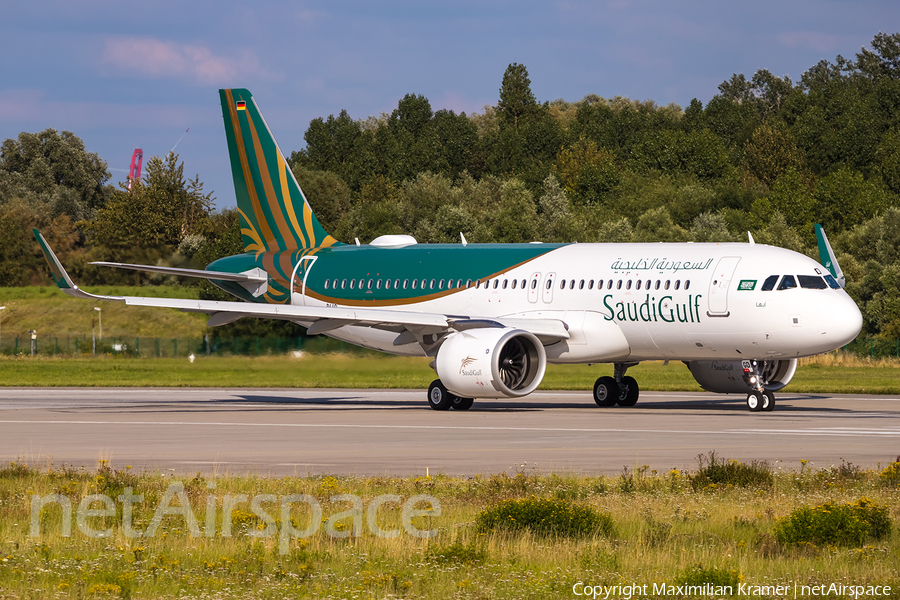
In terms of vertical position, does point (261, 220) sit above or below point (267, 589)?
above

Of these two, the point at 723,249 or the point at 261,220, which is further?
the point at 261,220

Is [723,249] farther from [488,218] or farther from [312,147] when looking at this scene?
[312,147]

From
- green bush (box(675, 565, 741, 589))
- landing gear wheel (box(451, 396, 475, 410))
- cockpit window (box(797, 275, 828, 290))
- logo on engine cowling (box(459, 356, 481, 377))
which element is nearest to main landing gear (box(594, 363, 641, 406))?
landing gear wheel (box(451, 396, 475, 410))

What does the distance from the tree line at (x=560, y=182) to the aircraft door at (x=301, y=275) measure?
22.4 ft

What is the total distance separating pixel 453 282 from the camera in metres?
37.1

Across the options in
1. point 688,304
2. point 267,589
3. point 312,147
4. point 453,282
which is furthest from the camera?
point 312,147

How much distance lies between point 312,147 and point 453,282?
121 metres

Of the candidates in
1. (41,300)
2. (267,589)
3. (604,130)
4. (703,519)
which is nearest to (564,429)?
(703,519)

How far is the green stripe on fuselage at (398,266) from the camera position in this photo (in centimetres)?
3684

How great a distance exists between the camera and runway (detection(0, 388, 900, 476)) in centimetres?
2075

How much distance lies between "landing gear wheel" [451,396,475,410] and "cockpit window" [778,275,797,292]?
8728mm

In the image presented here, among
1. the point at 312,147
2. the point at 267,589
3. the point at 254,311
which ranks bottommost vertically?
the point at 267,589

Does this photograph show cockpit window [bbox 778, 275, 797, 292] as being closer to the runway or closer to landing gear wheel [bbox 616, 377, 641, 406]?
the runway

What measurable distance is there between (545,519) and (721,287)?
19.6 m
